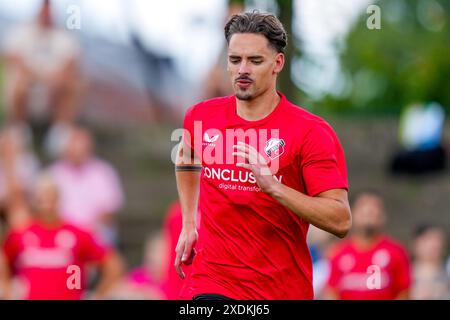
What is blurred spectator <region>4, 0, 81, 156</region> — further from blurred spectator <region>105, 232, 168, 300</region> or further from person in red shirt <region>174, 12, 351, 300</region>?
person in red shirt <region>174, 12, 351, 300</region>

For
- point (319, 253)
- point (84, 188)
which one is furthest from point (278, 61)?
point (84, 188)

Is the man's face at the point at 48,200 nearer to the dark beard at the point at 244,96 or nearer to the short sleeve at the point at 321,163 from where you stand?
the dark beard at the point at 244,96

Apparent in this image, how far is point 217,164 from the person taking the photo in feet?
22.1

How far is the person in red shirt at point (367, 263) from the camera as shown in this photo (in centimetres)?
1143

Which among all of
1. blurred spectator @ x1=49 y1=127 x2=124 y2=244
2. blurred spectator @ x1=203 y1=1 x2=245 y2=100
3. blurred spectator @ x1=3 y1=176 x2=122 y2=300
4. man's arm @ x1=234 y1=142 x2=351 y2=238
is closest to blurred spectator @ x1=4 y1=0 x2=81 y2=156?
blurred spectator @ x1=49 y1=127 x2=124 y2=244

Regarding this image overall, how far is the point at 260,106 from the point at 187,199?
998 millimetres

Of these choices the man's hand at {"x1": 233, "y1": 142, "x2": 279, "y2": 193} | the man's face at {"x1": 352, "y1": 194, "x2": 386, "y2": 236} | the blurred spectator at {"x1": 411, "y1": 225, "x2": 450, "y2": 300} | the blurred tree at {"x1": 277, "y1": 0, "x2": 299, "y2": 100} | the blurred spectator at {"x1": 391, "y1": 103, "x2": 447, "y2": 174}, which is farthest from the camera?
the blurred spectator at {"x1": 391, "y1": 103, "x2": 447, "y2": 174}

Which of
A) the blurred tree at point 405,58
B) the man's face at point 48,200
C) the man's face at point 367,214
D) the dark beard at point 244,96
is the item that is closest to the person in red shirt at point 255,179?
the dark beard at point 244,96

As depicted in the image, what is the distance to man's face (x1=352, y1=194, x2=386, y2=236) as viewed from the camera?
1166cm

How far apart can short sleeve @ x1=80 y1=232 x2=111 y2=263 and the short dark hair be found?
5.22m
